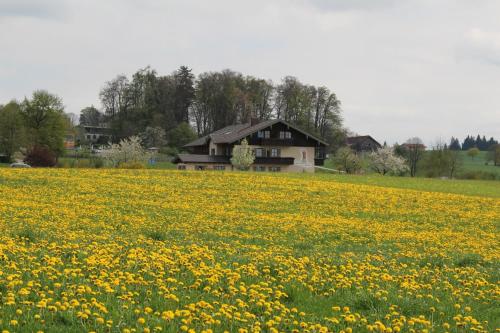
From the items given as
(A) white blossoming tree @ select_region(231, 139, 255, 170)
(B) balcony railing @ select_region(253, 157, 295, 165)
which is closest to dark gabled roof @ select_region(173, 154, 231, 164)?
(B) balcony railing @ select_region(253, 157, 295, 165)

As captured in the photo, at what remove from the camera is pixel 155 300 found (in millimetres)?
7418

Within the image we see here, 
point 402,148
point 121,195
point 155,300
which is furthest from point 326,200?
point 402,148

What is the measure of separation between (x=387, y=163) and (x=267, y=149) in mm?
31462

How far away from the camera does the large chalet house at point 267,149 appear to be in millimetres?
88000

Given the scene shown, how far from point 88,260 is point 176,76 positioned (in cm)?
11617

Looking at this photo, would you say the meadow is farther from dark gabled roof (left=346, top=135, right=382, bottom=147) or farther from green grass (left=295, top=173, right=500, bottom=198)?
dark gabled roof (left=346, top=135, right=382, bottom=147)

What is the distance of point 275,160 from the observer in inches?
3531

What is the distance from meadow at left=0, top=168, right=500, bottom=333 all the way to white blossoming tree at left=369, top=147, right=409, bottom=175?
87148 mm

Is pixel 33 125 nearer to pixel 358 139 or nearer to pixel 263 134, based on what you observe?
pixel 263 134

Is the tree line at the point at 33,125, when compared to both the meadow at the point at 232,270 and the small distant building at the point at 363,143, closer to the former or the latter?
the meadow at the point at 232,270

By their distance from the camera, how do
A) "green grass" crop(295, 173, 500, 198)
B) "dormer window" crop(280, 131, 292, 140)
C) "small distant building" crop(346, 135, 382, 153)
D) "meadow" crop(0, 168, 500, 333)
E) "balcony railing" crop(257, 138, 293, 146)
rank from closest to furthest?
"meadow" crop(0, 168, 500, 333)
"green grass" crop(295, 173, 500, 198)
"balcony railing" crop(257, 138, 293, 146)
"dormer window" crop(280, 131, 292, 140)
"small distant building" crop(346, 135, 382, 153)

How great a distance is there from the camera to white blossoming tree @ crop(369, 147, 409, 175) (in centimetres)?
10825

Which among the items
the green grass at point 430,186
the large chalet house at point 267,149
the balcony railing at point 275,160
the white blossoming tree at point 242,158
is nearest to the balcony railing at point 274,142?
the large chalet house at point 267,149

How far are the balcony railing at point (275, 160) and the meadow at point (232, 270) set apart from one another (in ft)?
211
